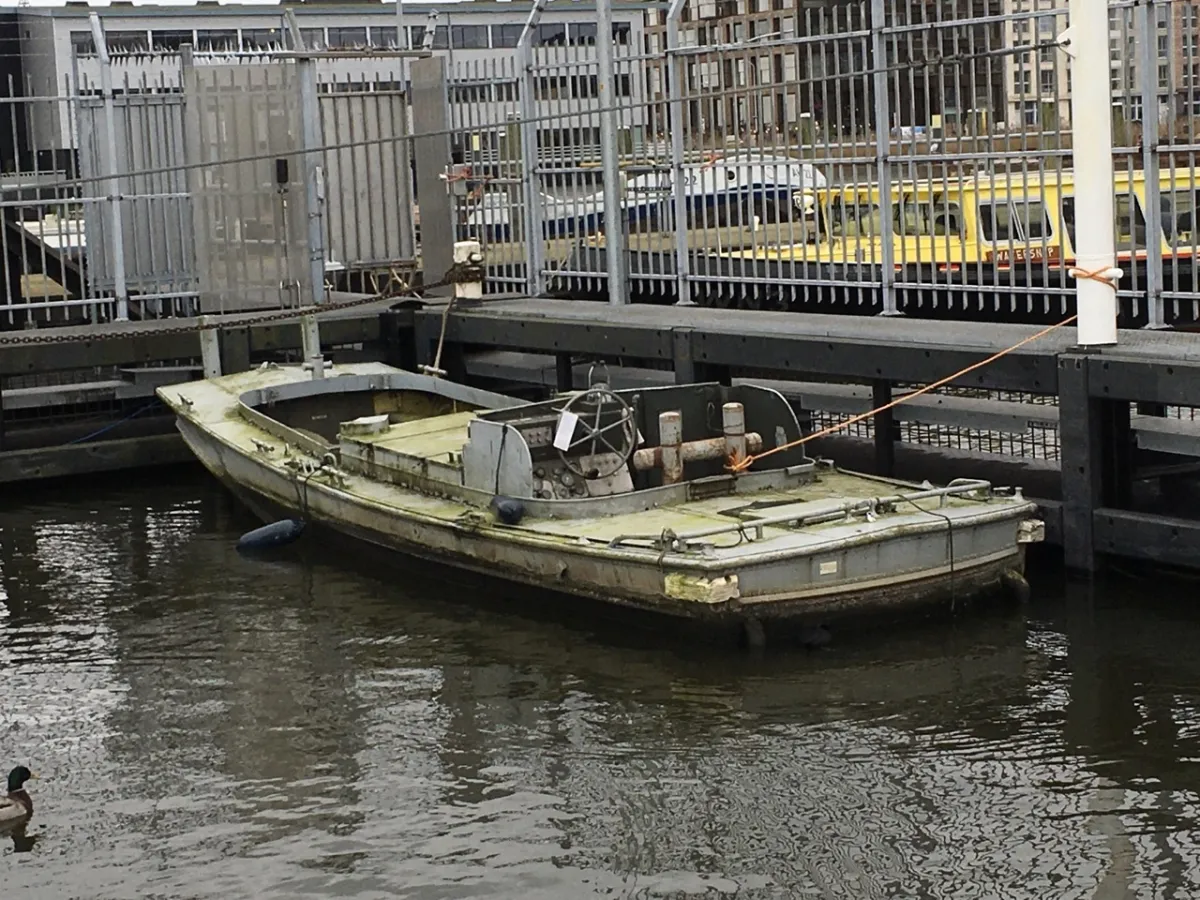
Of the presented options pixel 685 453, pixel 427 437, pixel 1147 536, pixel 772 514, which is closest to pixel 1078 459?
pixel 1147 536

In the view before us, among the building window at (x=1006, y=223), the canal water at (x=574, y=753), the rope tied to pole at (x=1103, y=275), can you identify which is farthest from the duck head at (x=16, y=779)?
the building window at (x=1006, y=223)

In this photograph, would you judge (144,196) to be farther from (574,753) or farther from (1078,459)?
(574,753)

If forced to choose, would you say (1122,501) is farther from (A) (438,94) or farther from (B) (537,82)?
(A) (438,94)

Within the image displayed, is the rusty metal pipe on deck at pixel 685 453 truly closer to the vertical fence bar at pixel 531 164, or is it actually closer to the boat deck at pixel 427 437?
the boat deck at pixel 427 437

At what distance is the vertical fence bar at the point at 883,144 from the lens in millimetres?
15633

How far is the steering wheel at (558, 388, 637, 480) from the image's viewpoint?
13.6 metres

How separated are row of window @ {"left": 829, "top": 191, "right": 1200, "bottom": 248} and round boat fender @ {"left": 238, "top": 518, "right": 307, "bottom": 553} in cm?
494

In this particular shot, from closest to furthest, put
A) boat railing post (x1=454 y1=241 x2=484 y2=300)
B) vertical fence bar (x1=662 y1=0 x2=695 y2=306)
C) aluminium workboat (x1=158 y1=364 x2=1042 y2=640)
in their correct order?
1. aluminium workboat (x1=158 y1=364 x2=1042 y2=640)
2. vertical fence bar (x1=662 y1=0 x2=695 y2=306)
3. boat railing post (x1=454 y1=241 x2=484 y2=300)

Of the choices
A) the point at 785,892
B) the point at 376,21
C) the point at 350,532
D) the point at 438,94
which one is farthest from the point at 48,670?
the point at 376,21

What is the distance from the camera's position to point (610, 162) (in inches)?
727

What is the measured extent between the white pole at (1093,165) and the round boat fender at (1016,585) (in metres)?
1.64

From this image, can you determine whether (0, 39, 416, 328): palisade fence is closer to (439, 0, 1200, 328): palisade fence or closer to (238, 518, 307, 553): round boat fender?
(439, 0, 1200, 328): palisade fence

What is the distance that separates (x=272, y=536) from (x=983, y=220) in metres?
6.26

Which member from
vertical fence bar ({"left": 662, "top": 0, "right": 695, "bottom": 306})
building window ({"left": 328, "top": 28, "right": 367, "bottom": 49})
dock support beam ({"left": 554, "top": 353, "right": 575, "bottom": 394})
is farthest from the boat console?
building window ({"left": 328, "top": 28, "right": 367, "bottom": 49})
